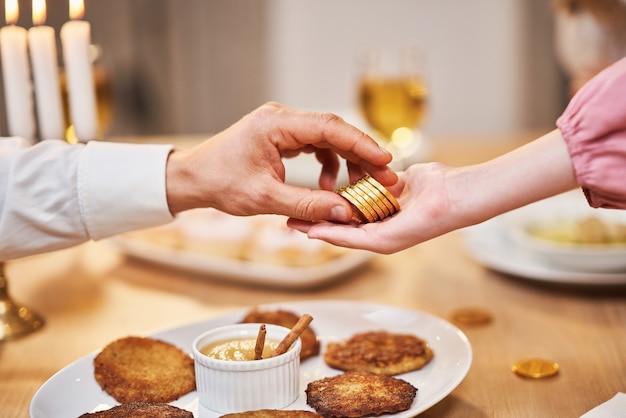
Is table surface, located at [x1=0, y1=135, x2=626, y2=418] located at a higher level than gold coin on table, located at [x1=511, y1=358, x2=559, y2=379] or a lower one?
lower

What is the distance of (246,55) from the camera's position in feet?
15.1

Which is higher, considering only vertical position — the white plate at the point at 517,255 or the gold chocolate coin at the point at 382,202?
the gold chocolate coin at the point at 382,202

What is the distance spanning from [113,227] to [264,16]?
347 cm

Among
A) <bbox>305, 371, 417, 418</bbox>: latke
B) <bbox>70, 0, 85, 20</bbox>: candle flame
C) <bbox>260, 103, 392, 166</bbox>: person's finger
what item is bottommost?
<bbox>305, 371, 417, 418</bbox>: latke

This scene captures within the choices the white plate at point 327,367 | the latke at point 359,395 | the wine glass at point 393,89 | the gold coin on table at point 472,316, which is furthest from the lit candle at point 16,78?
the wine glass at point 393,89

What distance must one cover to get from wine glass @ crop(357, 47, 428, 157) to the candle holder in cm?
114

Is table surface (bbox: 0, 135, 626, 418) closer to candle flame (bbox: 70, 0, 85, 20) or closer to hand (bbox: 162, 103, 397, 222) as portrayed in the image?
hand (bbox: 162, 103, 397, 222)

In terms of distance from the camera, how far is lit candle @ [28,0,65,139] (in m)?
1.43

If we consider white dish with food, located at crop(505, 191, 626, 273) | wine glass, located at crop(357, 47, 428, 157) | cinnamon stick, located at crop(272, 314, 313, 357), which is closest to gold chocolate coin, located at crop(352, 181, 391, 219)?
cinnamon stick, located at crop(272, 314, 313, 357)

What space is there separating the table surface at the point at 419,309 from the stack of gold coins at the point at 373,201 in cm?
28

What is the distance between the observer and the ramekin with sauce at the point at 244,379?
102 cm

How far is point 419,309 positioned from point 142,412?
0.69 m

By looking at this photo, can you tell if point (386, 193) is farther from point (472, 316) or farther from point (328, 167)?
point (472, 316)

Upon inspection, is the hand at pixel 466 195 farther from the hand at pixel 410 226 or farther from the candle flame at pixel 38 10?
the candle flame at pixel 38 10
